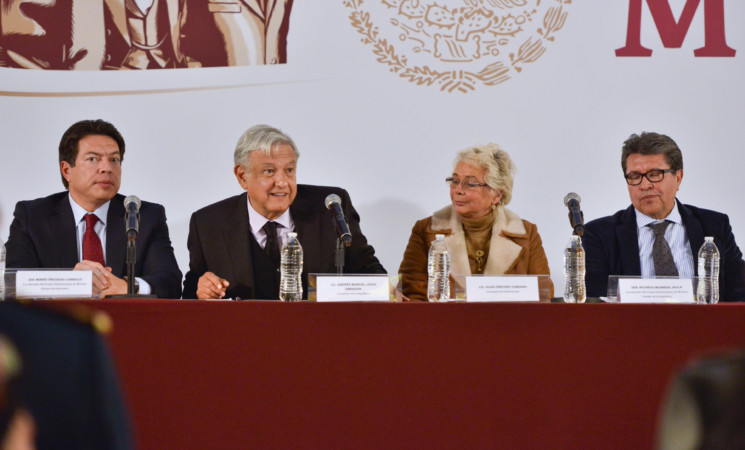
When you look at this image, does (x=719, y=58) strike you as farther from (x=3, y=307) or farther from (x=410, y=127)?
(x=3, y=307)

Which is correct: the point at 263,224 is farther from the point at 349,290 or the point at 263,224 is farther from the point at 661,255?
the point at 661,255

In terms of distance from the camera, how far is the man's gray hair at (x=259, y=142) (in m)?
3.52

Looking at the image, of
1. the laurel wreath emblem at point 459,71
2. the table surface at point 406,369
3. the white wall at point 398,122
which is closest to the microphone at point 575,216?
the table surface at point 406,369

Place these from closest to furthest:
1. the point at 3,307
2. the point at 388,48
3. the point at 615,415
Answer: the point at 3,307, the point at 615,415, the point at 388,48

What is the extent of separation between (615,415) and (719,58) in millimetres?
2421

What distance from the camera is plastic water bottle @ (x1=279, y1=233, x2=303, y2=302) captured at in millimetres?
2796

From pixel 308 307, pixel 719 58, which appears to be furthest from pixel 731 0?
pixel 308 307

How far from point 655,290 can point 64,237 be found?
236cm

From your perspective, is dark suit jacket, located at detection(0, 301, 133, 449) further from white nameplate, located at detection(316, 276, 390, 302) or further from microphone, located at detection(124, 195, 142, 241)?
microphone, located at detection(124, 195, 142, 241)

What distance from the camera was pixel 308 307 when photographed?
243 cm

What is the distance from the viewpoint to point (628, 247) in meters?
3.54

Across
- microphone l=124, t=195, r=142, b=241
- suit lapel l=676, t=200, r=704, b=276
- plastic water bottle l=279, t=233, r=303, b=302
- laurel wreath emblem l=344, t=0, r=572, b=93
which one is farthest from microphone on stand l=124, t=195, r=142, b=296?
suit lapel l=676, t=200, r=704, b=276

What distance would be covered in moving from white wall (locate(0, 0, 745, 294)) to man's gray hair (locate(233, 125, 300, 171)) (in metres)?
0.55

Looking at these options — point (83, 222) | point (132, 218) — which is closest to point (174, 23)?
point (83, 222)
